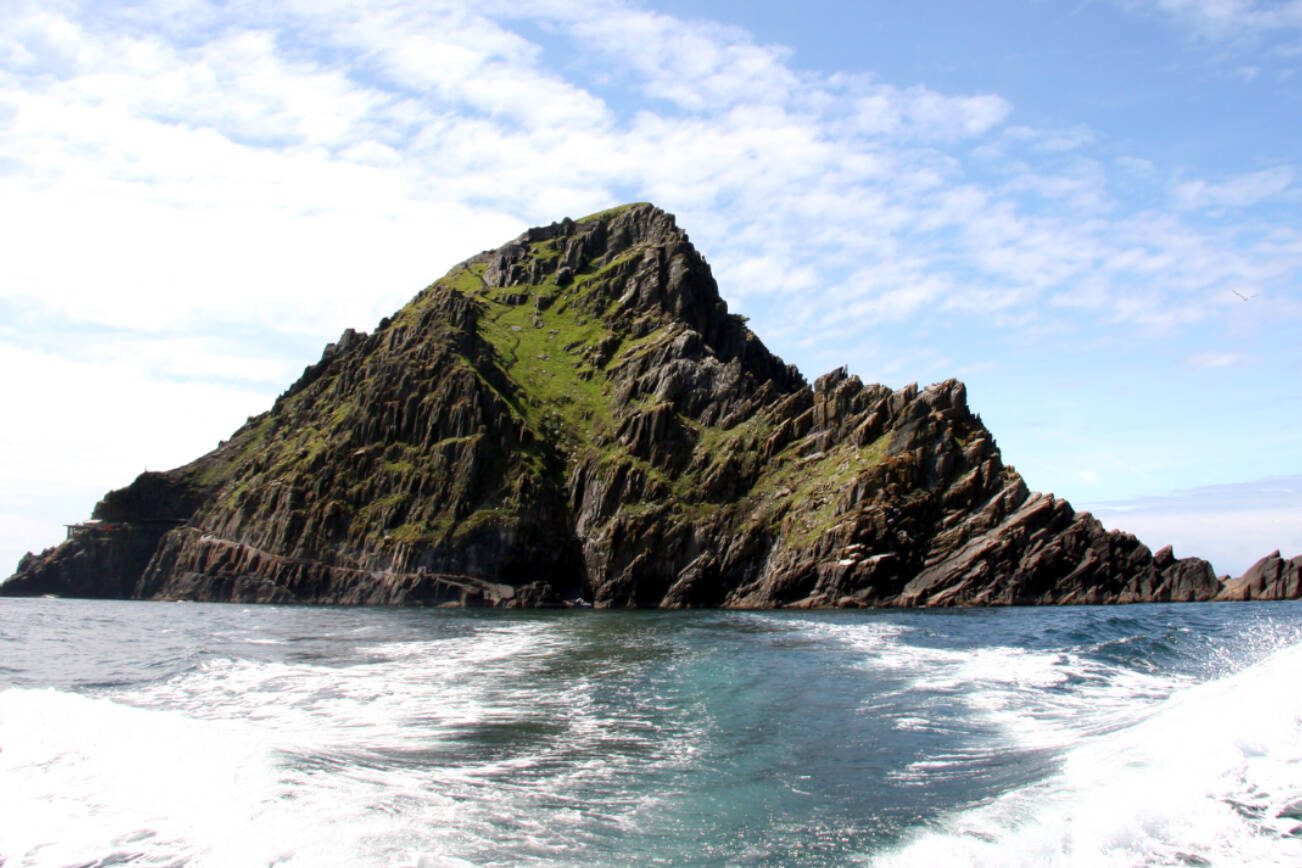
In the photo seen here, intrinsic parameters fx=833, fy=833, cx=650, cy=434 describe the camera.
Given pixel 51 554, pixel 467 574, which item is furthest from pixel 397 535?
pixel 51 554

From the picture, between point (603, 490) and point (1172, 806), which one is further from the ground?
point (603, 490)

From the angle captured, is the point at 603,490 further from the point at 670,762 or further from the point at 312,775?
the point at 312,775

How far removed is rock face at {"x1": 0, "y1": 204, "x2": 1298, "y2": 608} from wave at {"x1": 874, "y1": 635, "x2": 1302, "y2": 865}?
72.1 m

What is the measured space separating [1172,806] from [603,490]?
4221 inches

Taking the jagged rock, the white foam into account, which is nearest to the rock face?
the jagged rock

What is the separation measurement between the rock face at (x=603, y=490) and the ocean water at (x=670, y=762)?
55000 millimetres

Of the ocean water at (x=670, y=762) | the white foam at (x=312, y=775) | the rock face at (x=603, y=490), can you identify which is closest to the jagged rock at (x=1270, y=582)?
the rock face at (x=603, y=490)

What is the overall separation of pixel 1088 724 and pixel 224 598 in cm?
12511

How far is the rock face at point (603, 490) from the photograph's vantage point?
8762cm

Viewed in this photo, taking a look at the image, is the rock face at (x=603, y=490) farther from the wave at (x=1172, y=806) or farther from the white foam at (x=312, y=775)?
the wave at (x=1172, y=806)

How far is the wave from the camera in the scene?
10.6m

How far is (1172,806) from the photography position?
38.1 feet

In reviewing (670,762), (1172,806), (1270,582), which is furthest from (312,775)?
(1270,582)

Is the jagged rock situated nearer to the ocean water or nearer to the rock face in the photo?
the rock face
